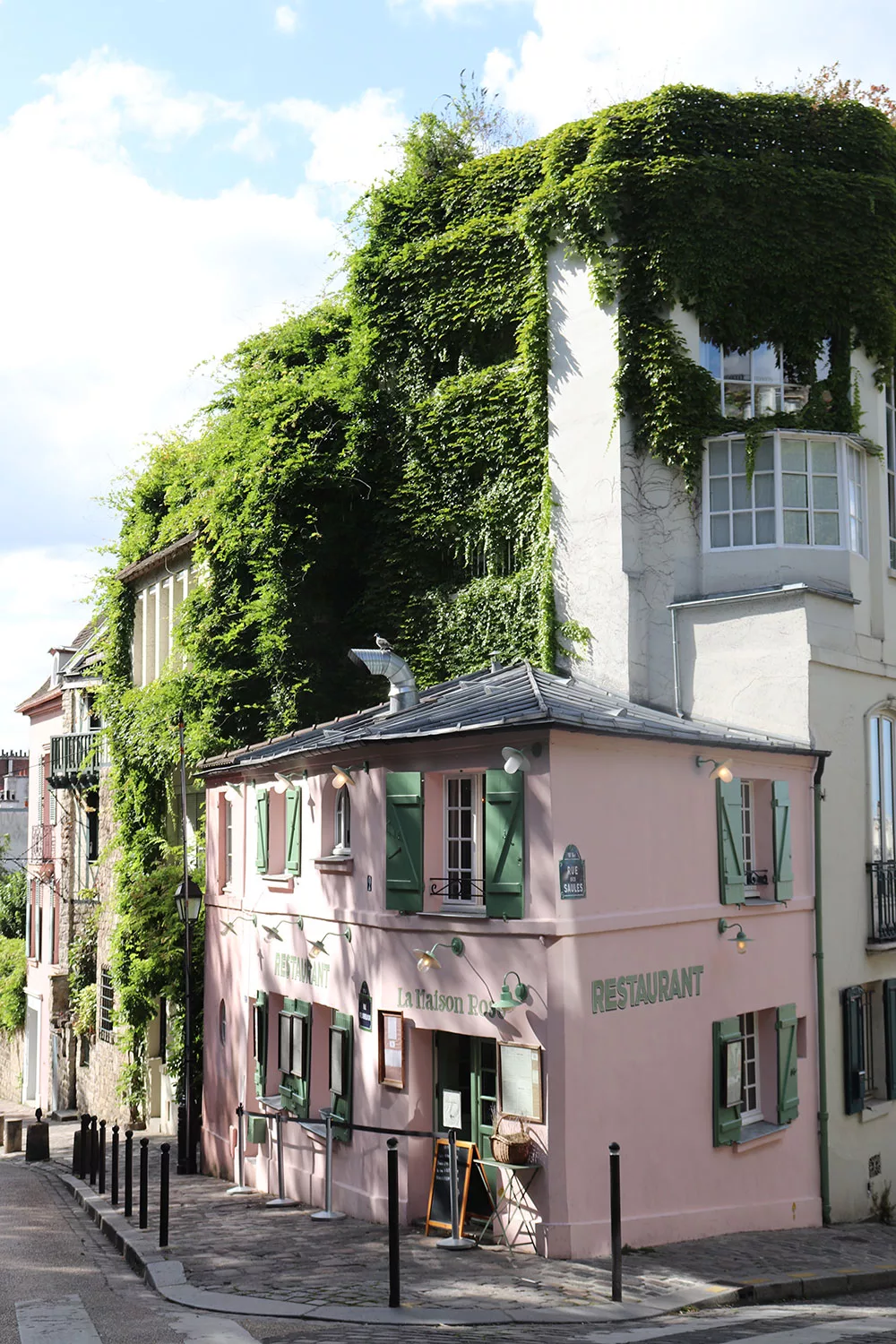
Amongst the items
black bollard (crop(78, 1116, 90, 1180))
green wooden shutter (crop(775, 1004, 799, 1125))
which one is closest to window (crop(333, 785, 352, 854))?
green wooden shutter (crop(775, 1004, 799, 1125))

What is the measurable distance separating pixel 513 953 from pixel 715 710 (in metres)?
6.45

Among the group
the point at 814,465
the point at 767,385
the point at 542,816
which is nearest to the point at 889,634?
the point at 814,465

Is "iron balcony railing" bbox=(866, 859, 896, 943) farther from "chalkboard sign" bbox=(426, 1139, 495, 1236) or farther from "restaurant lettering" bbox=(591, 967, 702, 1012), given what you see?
"chalkboard sign" bbox=(426, 1139, 495, 1236)

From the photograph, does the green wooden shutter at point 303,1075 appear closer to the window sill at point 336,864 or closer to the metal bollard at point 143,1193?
the window sill at point 336,864

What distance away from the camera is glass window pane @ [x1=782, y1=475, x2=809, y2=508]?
1811 cm

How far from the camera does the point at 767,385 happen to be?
18734 millimetres

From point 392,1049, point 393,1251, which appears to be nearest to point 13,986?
point 392,1049

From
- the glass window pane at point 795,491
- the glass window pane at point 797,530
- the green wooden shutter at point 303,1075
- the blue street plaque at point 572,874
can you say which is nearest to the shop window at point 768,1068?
the blue street plaque at point 572,874

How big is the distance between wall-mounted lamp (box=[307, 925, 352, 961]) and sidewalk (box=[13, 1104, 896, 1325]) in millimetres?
2795

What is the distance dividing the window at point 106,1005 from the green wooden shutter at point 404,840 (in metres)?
17.9

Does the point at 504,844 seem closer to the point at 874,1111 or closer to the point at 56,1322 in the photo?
the point at 56,1322

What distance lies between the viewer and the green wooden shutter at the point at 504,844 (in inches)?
486

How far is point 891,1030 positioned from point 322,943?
7877 mm

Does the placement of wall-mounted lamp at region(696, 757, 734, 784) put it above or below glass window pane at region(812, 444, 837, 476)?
below
